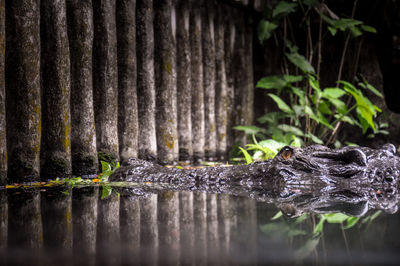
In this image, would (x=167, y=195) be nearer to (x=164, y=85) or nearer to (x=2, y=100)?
(x=2, y=100)

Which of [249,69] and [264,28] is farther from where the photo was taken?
[249,69]

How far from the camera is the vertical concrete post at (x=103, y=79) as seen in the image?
403 centimetres

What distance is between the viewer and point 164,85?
484 centimetres

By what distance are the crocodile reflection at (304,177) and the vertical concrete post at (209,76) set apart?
8.47ft

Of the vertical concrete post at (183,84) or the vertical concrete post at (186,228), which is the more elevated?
the vertical concrete post at (183,84)

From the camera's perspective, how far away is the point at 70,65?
12.4 feet

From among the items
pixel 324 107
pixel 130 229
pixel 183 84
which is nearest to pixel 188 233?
pixel 130 229

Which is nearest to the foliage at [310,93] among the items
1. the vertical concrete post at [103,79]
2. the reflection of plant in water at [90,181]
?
the vertical concrete post at [103,79]

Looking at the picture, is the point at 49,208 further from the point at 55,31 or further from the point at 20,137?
the point at 55,31

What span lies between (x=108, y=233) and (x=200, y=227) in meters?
0.37

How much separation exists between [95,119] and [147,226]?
2.64 metres

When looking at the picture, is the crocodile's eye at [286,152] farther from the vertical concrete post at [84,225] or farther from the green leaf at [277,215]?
the vertical concrete post at [84,225]

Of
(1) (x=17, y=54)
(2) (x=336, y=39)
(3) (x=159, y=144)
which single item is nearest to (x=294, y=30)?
(2) (x=336, y=39)

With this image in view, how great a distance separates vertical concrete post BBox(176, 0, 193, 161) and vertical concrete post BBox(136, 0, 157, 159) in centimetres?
66
